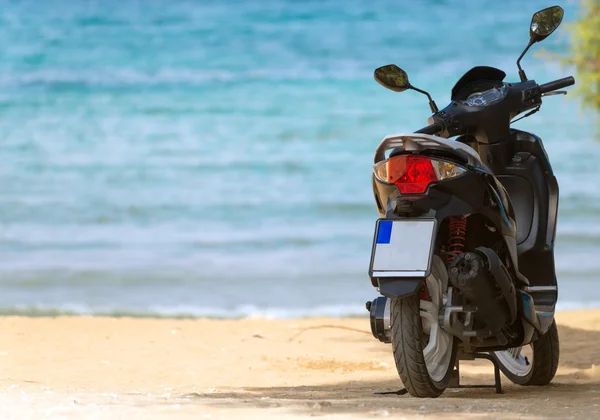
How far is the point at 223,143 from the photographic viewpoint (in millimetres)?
21656

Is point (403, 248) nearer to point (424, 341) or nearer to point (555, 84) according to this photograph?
point (424, 341)

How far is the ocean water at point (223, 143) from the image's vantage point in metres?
11.6

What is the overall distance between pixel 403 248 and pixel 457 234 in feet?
1.33

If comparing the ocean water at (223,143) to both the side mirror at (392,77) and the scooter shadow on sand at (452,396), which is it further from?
the side mirror at (392,77)

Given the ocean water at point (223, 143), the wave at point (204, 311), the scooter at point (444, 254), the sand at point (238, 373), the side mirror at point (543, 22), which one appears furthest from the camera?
the ocean water at point (223, 143)

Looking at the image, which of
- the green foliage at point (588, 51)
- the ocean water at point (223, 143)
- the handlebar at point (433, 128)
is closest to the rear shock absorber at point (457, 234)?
the handlebar at point (433, 128)

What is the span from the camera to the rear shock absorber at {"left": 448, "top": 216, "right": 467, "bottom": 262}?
457cm

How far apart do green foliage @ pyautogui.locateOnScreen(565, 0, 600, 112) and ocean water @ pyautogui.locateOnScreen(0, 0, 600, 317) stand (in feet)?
0.89

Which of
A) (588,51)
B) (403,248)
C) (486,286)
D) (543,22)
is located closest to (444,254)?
(486,286)

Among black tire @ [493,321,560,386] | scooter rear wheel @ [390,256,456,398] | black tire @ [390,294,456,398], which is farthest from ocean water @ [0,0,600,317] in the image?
black tire @ [390,294,456,398]

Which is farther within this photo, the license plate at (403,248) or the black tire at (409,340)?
the black tire at (409,340)

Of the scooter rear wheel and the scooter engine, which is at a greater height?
the scooter engine

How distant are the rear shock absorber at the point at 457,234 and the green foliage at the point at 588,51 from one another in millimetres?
5997

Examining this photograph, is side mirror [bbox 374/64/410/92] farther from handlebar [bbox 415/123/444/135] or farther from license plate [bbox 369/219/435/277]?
license plate [bbox 369/219/435/277]
